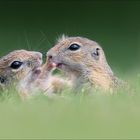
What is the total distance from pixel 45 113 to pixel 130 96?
1.54 metres

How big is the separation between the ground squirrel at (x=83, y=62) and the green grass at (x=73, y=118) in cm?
136

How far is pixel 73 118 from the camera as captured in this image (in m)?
6.86

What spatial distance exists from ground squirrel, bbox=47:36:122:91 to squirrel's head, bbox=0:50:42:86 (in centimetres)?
21

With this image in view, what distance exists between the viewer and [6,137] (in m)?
6.16

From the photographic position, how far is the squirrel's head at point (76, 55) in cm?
988

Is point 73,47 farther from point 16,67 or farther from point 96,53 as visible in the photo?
point 16,67

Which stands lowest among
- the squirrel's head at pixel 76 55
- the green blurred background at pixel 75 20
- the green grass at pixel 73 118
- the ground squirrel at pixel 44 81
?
the green grass at pixel 73 118

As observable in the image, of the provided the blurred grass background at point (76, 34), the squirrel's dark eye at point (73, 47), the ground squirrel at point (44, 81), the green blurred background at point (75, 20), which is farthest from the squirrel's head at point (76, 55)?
the green blurred background at point (75, 20)

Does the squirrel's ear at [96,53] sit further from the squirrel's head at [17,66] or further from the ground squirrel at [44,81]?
the squirrel's head at [17,66]

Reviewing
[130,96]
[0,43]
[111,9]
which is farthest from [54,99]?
[111,9]

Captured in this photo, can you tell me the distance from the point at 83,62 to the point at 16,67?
2.68 ft

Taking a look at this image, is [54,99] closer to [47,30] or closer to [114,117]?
[114,117]

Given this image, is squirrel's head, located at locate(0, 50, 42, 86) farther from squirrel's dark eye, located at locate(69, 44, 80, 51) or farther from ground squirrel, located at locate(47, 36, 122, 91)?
squirrel's dark eye, located at locate(69, 44, 80, 51)

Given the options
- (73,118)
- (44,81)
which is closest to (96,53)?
(44,81)
